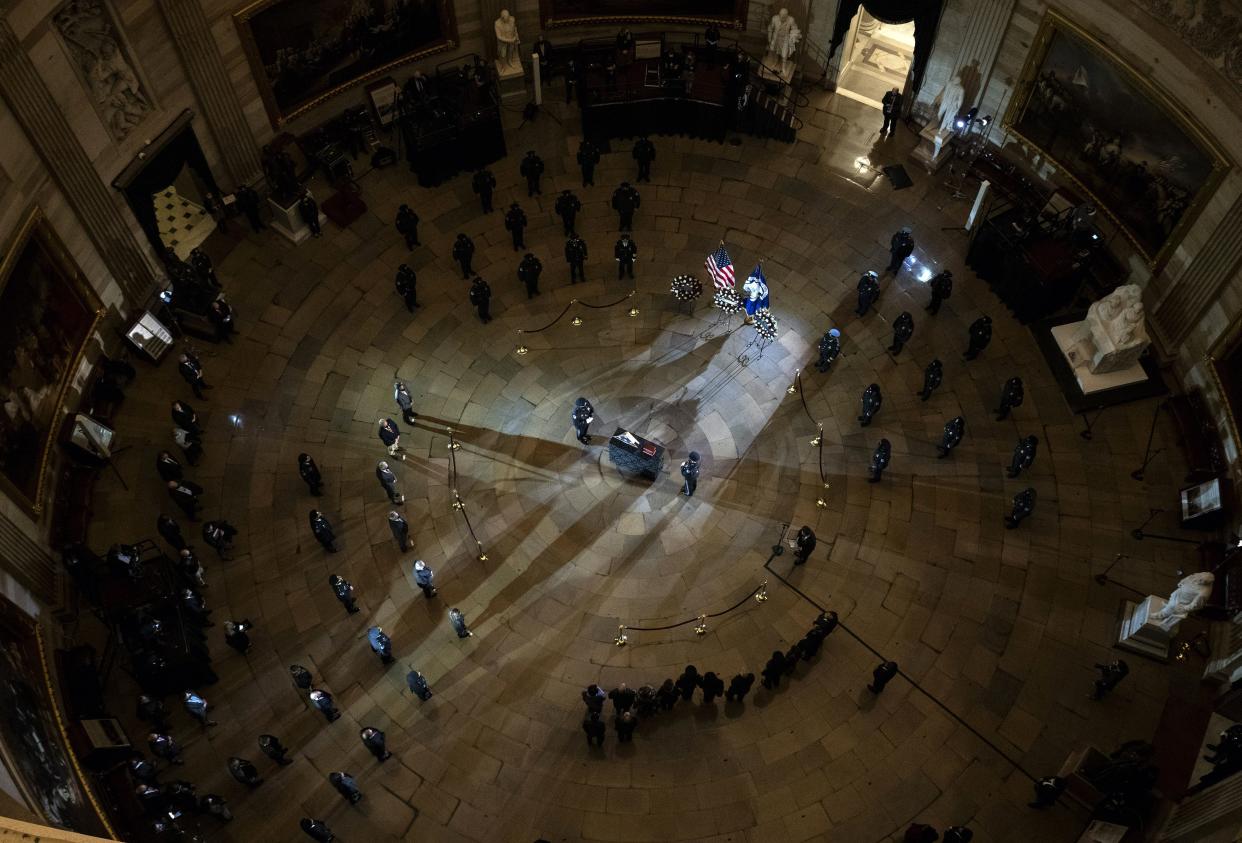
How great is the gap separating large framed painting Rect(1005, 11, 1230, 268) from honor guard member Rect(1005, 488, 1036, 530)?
269 inches

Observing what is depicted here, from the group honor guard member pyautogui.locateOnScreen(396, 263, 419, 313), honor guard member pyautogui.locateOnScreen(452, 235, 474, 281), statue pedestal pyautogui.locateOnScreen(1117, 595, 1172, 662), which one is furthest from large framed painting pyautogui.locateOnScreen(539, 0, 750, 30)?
statue pedestal pyautogui.locateOnScreen(1117, 595, 1172, 662)

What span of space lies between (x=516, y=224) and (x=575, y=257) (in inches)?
71.6

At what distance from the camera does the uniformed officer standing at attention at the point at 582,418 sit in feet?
75.5

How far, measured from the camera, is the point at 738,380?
2497cm

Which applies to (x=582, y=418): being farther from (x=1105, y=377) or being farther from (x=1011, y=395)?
(x=1105, y=377)

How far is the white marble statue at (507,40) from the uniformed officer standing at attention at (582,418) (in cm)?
1152

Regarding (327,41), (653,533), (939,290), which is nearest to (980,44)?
(939,290)

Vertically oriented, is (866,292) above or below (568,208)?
below

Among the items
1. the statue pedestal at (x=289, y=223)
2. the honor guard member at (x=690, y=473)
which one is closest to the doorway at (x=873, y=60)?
the honor guard member at (x=690, y=473)

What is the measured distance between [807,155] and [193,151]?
16.5 m

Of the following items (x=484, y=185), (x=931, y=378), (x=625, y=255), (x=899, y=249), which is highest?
(x=899, y=249)

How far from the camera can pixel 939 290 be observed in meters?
24.8

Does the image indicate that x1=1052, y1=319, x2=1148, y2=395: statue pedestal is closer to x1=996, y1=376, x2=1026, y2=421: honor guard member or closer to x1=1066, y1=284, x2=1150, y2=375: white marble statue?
x1=1066, y1=284, x2=1150, y2=375: white marble statue

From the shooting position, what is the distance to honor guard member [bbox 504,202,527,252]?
25.9m
